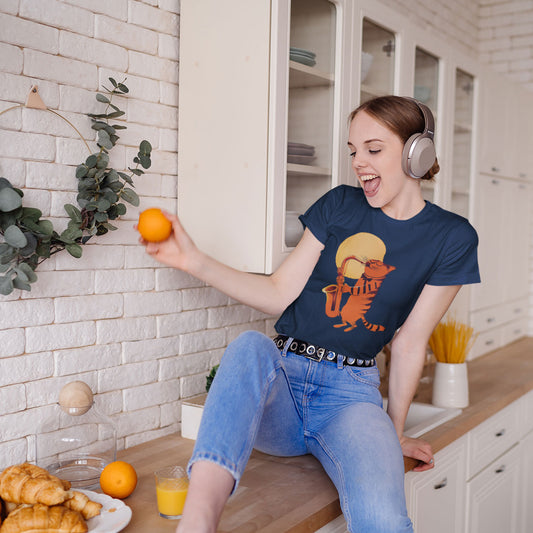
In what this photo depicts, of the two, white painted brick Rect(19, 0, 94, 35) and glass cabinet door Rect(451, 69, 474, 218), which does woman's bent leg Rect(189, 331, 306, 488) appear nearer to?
white painted brick Rect(19, 0, 94, 35)

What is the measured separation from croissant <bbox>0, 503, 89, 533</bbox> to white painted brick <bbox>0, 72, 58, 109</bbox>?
88cm

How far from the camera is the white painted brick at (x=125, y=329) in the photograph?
174cm

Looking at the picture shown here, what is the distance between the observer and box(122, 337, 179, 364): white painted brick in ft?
5.97

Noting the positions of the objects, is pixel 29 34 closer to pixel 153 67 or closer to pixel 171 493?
pixel 153 67

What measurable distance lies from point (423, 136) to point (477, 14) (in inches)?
97.6

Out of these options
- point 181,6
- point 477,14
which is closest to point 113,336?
point 181,6

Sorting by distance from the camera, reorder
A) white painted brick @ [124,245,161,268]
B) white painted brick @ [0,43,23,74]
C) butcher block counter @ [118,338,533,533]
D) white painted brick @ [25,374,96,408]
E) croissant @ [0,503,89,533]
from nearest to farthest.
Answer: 1. croissant @ [0,503,89,533]
2. butcher block counter @ [118,338,533,533]
3. white painted brick @ [0,43,23,74]
4. white painted brick @ [25,374,96,408]
5. white painted brick @ [124,245,161,268]

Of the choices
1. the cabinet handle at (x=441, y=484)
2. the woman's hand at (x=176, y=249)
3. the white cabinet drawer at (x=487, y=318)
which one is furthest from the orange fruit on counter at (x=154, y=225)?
the white cabinet drawer at (x=487, y=318)

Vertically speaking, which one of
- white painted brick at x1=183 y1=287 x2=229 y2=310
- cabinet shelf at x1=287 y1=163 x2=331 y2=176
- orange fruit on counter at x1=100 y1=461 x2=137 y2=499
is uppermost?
cabinet shelf at x1=287 y1=163 x2=331 y2=176

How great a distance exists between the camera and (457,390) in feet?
7.40

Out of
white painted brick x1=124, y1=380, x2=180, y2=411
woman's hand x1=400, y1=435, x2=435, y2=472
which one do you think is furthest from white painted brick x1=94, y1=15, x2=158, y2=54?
woman's hand x1=400, y1=435, x2=435, y2=472

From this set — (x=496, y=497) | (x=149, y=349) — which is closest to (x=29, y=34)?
(x=149, y=349)

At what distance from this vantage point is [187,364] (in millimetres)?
2006

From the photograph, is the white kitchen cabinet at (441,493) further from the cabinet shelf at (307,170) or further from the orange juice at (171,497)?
the cabinet shelf at (307,170)
